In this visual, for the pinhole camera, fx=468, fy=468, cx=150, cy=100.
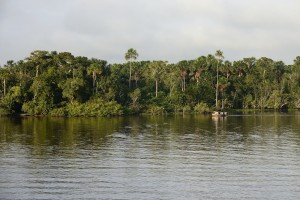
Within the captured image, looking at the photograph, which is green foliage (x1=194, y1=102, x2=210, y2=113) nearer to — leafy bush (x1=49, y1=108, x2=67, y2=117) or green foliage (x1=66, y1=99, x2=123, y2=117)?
green foliage (x1=66, y1=99, x2=123, y2=117)

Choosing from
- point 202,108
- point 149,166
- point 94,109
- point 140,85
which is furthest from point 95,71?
point 149,166

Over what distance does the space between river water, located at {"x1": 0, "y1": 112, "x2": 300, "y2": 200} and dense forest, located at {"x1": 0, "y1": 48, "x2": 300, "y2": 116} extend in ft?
157

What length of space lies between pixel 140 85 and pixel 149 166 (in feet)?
337

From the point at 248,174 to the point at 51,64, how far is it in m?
92.5

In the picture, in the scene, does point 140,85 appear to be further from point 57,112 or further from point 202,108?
point 57,112

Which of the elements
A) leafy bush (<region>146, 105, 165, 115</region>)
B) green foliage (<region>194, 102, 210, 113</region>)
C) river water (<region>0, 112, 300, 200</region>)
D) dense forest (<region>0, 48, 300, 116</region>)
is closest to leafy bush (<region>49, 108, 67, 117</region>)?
dense forest (<region>0, 48, 300, 116</region>)

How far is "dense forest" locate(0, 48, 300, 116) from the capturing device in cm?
10875

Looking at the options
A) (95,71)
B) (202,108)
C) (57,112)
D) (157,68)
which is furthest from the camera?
(157,68)

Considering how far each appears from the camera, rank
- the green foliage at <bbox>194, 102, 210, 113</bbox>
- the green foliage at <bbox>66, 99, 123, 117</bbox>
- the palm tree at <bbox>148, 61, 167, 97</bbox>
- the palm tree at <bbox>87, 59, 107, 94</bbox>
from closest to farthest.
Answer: the green foliage at <bbox>66, 99, 123, 117</bbox>, the palm tree at <bbox>87, 59, 107, 94</bbox>, the green foliage at <bbox>194, 102, 210, 113</bbox>, the palm tree at <bbox>148, 61, 167, 97</bbox>

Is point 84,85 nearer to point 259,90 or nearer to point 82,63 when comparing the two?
point 82,63

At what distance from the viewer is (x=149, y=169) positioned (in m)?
36.5

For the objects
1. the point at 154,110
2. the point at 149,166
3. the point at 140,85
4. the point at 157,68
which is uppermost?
the point at 157,68

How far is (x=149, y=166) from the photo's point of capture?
37.8 metres

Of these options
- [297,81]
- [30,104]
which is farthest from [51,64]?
[297,81]
